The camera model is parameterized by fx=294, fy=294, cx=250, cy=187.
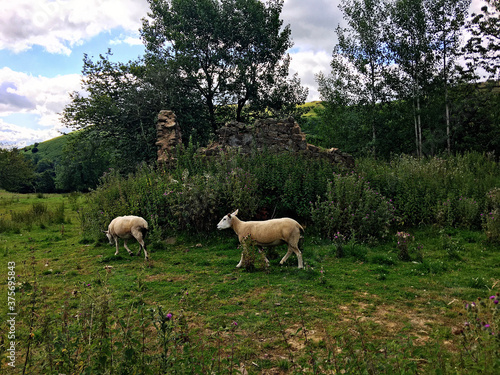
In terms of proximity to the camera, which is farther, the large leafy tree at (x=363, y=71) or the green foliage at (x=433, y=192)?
the large leafy tree at (x=363, y=71)

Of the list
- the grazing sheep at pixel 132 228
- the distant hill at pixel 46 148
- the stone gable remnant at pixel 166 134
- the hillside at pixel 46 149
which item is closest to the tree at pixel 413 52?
the stone gable remnant at pixel 166 134

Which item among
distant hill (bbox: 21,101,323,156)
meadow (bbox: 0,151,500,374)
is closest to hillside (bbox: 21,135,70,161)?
distant hill (bbox: 21,101,323,156)

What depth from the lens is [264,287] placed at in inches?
216

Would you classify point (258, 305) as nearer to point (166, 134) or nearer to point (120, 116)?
point (166, 134)

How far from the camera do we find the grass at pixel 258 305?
8.48 ft

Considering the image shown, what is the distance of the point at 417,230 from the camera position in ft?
28.7

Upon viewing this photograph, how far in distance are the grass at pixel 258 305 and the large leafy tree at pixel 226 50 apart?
1990 centimetres

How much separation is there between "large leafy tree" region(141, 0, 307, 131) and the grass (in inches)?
783

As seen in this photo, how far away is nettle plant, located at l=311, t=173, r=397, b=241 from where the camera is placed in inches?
324

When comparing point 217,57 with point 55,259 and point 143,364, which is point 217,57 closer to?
point 55,259

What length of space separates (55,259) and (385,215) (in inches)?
362

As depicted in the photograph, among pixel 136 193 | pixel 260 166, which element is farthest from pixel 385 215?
pixel 136 193

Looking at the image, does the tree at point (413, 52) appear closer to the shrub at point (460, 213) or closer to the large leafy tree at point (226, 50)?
the large leafy tree at point (226, 50)

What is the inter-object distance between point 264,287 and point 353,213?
163 inches
